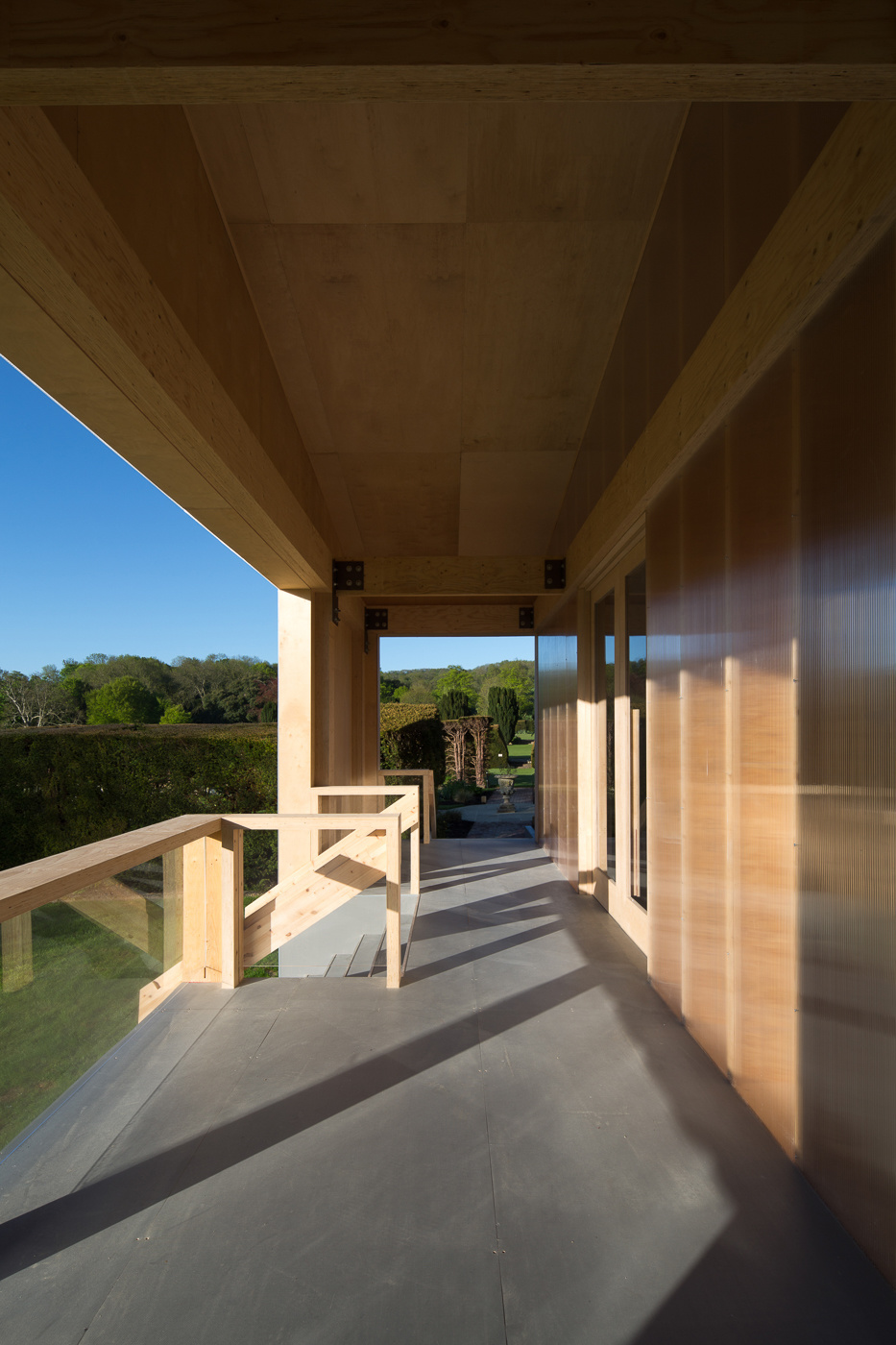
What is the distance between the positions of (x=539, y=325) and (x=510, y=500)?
1.80 metres

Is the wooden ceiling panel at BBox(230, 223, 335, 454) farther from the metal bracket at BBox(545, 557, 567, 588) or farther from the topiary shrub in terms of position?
the topiary shrub

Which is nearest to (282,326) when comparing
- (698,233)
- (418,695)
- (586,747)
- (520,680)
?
(698,233)

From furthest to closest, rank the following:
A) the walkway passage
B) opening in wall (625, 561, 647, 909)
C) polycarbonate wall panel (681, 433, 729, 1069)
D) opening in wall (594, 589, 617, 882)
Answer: opening in wall (594, 589, 617, 882)
opening in wall (625, 561, 647, 909)
polycarbonate wall panel (681, 433, 729, 1069)
the walkway passage

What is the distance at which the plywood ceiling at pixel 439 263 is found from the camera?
10.0 ft

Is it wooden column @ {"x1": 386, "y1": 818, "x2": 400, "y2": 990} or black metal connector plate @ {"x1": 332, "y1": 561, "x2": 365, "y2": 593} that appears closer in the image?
wooden column @ {"x1": 386, "y1": 818, "x2": 400, "y2": 990}

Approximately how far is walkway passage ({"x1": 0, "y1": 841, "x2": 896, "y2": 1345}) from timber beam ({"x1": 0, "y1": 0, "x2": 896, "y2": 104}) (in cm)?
245

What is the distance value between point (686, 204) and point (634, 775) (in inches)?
112

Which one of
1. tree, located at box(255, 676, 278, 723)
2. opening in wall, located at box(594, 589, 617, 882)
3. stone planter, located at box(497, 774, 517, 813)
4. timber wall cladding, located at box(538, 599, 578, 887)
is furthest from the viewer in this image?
tree, located at box(255, 676, 278, 723)

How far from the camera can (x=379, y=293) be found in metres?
3.95

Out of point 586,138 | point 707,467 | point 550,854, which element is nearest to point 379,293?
point 586,138

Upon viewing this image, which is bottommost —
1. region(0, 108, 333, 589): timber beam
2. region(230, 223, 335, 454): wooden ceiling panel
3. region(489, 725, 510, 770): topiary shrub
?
region(489, 725, 510, 770): topiary shrub

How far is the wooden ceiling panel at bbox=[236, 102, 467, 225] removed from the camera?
302 cm

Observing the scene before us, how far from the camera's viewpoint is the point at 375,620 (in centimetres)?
870

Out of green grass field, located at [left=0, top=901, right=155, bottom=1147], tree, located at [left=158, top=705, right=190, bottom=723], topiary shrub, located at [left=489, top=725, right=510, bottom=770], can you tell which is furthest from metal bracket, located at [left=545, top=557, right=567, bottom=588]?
tree, located at [left=158, top=705, right=190, bottom=723]
